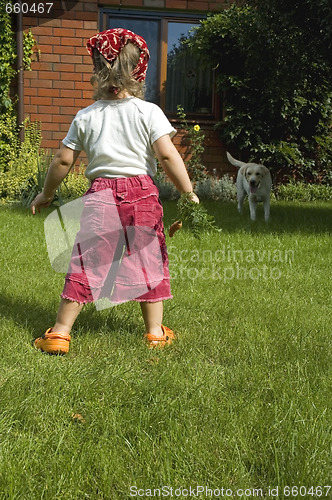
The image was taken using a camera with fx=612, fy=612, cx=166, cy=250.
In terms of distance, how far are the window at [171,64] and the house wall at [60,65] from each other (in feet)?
0.84

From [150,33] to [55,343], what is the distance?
32.9 ft

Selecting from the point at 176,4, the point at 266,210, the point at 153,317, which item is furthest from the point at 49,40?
the point at 153,317

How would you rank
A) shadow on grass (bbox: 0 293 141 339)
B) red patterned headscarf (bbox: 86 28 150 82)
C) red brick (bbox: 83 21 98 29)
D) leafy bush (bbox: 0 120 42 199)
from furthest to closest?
red brick (bbox: 83 21 98 29), leafy bush (bbox: 0 120 42 199), shadow on grass (bbox: 0 293 141 339), red patterned headscarf (bbox: 86 28 150 82)

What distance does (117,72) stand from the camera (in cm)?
284

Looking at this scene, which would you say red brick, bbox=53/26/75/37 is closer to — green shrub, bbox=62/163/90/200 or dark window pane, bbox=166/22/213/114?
dark window pane, bbox=166/22/213/114

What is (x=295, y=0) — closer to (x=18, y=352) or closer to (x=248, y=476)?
(x=18, y=352)

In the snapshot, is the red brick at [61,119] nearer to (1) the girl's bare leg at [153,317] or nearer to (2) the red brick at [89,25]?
(2) the red brick at [89,25]

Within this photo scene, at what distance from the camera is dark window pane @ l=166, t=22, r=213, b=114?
39.3 ft

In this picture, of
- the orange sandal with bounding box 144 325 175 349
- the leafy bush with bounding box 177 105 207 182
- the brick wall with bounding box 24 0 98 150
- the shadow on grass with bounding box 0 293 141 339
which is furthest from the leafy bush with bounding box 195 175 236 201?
the orange sandal with bounding box 144 325 175 349

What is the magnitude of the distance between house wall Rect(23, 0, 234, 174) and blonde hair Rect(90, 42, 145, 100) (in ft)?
28.5

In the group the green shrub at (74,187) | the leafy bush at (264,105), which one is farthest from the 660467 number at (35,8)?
the green shrub at (74,187)

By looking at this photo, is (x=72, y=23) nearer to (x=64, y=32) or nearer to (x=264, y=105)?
(x=64, y=32)

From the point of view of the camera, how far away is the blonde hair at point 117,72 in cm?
283

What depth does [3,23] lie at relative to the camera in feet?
35.1
